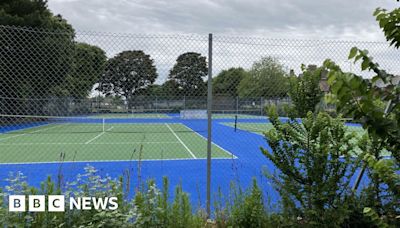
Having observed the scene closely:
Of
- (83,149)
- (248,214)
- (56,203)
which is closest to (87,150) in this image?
(83,149)

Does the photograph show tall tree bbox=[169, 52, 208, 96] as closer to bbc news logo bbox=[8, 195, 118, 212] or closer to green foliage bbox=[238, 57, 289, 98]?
green foliage bbox=[238, 57, 289, 98]

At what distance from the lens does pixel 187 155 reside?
1407 cm

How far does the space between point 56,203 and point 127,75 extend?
11.7 ft

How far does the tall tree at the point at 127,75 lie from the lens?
6.24 meters

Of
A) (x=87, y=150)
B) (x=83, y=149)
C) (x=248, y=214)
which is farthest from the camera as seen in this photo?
(x=83, y=149)

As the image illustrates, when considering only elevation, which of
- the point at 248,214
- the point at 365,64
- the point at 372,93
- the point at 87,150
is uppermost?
the point at 365,64

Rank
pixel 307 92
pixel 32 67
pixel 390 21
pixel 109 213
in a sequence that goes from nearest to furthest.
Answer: pixel 390 21 → pixel 109 213 → pixel 307 92 → pixel 32 67

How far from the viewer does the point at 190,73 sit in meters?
6.84

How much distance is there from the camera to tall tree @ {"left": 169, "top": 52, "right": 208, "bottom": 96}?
605cm

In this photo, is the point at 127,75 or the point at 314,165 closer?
the point at 314,165

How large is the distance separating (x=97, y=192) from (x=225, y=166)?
311 inches

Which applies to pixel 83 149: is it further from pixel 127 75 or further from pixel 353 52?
pixel 353 52

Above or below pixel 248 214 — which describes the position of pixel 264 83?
above

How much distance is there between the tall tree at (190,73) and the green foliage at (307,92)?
6.33 feet
